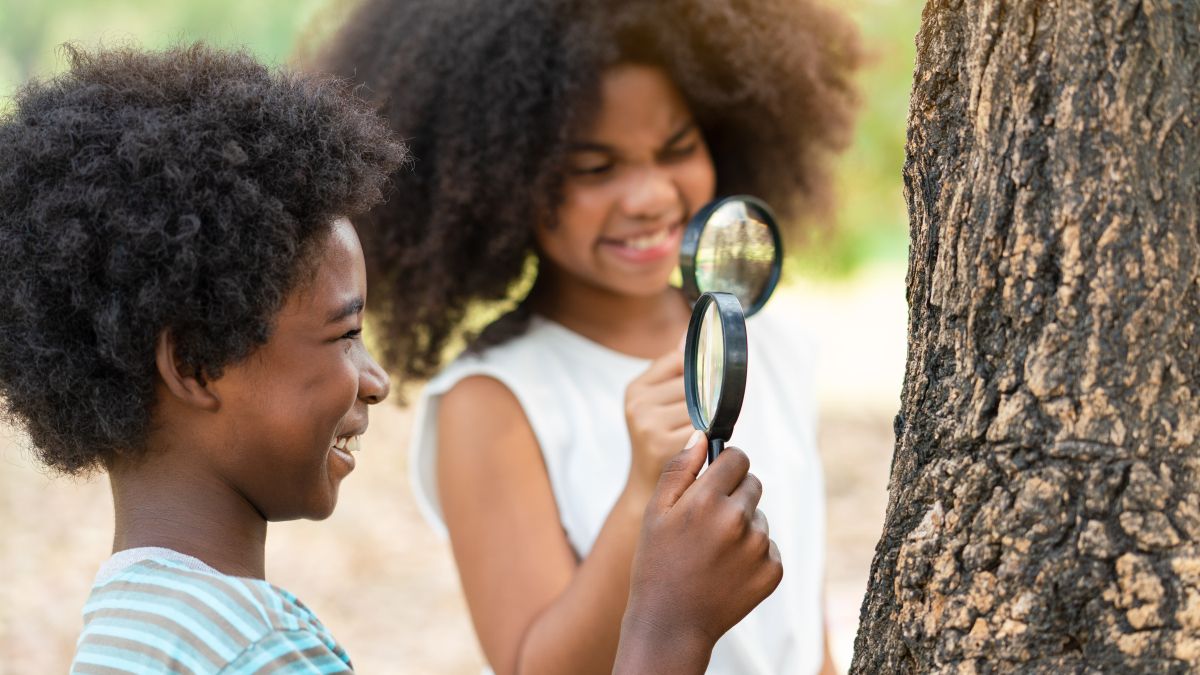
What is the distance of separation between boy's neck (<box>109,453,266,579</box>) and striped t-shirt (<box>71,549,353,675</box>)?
0.10ft

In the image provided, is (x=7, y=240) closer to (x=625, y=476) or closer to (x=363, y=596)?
(x=625, y=476)

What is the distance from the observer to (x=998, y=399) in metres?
1.36

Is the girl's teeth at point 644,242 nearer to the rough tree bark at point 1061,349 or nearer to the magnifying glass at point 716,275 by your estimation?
the magnifying glass at point 716,275

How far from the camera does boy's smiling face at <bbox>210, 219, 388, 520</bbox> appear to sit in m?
1.57

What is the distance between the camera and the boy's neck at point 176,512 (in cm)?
156

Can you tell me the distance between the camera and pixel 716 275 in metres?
2.24

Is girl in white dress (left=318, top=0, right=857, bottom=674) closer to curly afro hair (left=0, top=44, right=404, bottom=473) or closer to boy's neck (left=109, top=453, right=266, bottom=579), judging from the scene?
boy's neck (left=109, top=453, right=266, bottom=579)

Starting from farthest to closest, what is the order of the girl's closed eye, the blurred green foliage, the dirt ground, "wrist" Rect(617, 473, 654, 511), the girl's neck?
the blurred green foliage → the dirt ground → the girl's neck → the girl's closed eye → "wrist" Rect(617, 473, 654, 511)

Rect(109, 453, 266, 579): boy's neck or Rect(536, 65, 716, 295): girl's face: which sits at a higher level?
Rect(536, 65, 716, 295): girl's face

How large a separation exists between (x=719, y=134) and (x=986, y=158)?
5.61 feet

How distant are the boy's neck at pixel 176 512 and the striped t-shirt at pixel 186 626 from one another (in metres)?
0.03

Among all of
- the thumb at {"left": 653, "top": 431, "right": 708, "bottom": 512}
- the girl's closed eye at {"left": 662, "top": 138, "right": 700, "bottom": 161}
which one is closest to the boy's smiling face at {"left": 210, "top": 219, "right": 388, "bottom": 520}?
the thumb at {"left": 653, "top": 431, "right": 708, "bottom": 512}

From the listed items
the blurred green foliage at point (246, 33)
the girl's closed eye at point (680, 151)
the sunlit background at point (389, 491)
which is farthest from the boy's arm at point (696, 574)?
the blurred green foliage at point (246, 33)

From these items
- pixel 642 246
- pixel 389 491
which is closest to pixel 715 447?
pixel 642 246
